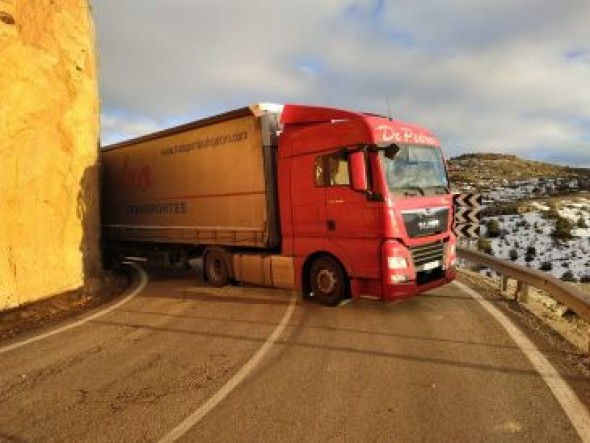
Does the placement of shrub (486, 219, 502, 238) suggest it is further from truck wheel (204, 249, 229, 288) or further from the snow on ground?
truck wheel (204, 249, 229, 288)

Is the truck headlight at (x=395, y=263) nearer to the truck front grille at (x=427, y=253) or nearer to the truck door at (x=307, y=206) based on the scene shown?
the truck front grille at (x=427, y=253)

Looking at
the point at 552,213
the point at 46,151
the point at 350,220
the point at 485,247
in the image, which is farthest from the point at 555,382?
Result: the point at 552,213

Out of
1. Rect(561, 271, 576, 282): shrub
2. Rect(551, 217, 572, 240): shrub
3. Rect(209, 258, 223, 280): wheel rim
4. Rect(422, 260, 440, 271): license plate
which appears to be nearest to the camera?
Rect(422, 260, 440, 271): license plate

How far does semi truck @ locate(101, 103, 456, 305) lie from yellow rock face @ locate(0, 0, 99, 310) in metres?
2.18

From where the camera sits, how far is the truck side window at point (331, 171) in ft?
32.2

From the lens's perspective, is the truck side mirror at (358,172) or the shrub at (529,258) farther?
the shrub at (529,258)

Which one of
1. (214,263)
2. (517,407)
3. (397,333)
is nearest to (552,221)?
(214,263)

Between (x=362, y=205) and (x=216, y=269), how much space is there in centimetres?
495

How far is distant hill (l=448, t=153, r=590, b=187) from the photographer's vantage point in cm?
7112

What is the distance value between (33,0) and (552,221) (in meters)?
26.0

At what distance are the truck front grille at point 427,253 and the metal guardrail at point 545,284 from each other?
1350mm

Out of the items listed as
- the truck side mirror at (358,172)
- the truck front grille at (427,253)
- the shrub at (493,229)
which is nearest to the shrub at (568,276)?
the shrub at (493,229)

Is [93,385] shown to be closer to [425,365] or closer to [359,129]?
[425,365]

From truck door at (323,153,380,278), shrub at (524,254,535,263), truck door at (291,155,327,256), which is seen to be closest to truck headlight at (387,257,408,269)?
truck door at (323,153,380,278)
